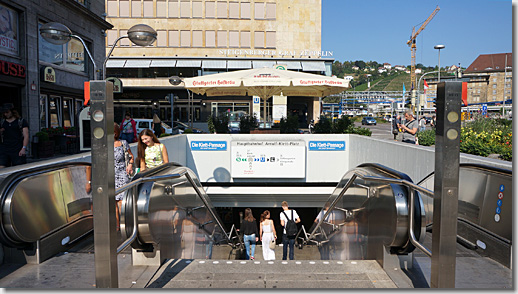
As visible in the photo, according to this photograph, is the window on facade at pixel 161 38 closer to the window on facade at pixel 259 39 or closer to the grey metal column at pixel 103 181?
the window on facade at pixel 259 39

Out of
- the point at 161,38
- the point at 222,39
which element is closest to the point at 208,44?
the point at 222,39

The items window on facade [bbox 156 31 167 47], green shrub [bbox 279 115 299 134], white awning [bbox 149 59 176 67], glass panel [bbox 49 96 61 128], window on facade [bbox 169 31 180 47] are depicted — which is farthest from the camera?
window on facade [bbox 169 31 180 47]

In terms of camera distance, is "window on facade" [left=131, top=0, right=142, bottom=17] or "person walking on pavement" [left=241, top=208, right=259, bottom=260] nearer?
"person walking on pavement" [left=241, top=208, right=259, bottom=260]

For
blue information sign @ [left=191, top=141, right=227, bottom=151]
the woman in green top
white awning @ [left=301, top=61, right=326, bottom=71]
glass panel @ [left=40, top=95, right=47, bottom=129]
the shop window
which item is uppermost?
the shop window

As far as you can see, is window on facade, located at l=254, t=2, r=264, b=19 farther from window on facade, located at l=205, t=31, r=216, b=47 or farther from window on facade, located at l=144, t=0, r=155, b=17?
window on facade, located at l=144, t=0, r=155, b=17

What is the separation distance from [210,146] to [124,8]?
114 feet

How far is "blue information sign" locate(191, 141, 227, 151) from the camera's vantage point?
1416 cm

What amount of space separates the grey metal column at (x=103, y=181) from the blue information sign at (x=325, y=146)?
11480 mm

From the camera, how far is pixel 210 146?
1421cm

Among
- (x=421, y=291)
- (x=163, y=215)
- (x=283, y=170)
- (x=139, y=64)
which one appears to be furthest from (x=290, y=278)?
(x=139, y=64)

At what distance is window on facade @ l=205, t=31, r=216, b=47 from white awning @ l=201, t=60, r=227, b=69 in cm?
192

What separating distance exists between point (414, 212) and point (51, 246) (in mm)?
3927

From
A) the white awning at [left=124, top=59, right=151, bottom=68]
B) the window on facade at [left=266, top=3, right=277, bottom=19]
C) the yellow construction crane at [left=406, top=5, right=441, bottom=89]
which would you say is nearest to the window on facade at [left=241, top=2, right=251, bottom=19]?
the window on facade at [left=266, top=3, right=277, bottom=19]

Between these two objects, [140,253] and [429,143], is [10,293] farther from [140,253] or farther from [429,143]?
[429,143]
